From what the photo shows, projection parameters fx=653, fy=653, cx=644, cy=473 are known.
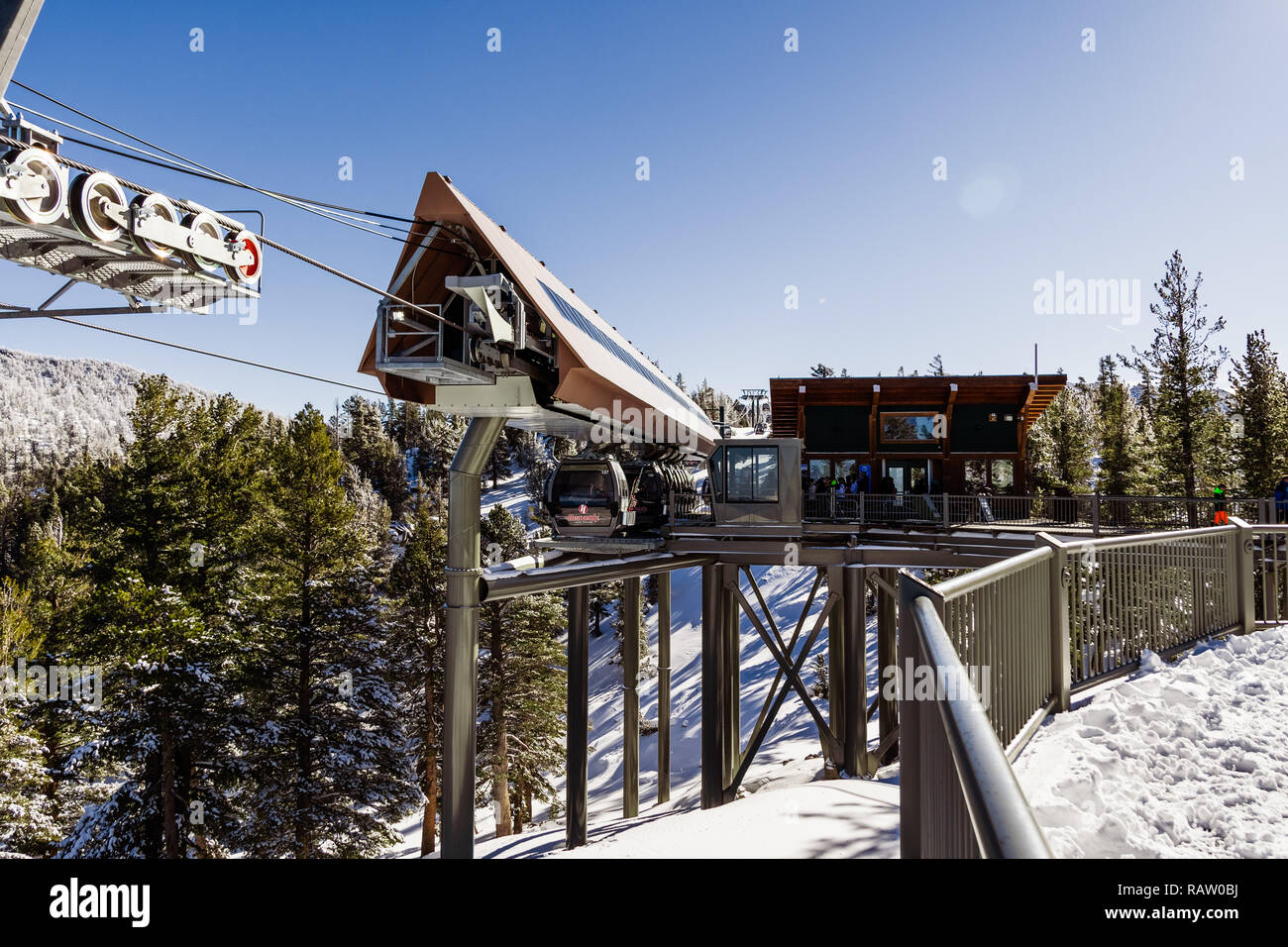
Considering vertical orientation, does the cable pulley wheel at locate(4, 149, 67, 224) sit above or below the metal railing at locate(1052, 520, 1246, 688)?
above

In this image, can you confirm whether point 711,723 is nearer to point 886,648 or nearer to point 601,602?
point 886,648

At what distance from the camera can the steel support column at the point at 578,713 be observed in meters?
14.8

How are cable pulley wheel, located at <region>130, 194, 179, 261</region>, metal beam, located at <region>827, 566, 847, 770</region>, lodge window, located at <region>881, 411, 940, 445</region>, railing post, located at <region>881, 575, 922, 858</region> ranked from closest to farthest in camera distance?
railing post, located at <region>881, 575, 922, 858</region>
cable pulley wheel, located at <region>130, 194, 179, 261</region>
metal beam, located at <region>827, 566, 847, 770</region>
lodge window, located at <region>881, 411, 940, 445</region>

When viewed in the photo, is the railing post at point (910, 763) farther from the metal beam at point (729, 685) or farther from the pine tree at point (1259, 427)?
the pine tree at point (1259, 427)

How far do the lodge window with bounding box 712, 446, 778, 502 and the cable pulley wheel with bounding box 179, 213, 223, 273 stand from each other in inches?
477

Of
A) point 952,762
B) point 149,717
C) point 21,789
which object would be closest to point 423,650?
point 149,717

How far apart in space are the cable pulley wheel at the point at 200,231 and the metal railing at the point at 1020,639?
587cm

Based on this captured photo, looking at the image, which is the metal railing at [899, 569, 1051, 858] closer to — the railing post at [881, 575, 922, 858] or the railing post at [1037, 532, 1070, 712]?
the railing post at [881, 575, 922, 858]

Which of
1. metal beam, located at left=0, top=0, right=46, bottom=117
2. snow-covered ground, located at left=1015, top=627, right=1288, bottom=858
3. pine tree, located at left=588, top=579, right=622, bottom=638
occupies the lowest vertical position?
pine tree, located at left=588, top=579, right=622, bottom=638

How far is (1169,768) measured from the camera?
456cm

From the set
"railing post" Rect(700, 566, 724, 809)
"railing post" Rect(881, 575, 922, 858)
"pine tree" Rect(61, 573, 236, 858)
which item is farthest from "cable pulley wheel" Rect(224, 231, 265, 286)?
"pine tree" Rect(61, 573, 236, 858)

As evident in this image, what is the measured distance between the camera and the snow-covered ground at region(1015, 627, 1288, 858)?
3.78 meters

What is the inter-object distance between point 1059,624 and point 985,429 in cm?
2279

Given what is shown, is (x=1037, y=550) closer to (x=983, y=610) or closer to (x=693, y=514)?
(x=983, y=610)
